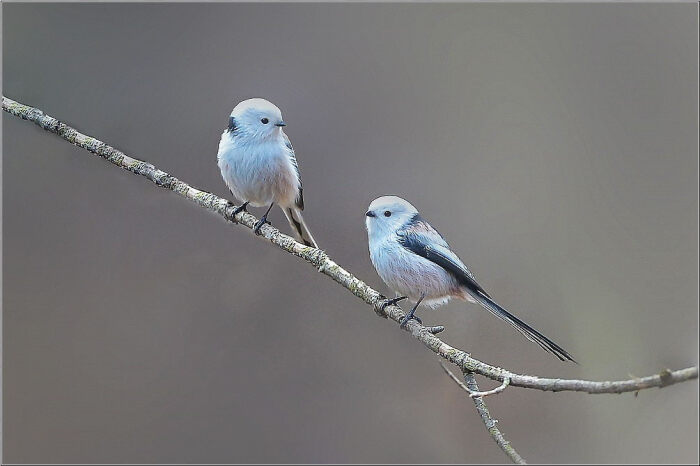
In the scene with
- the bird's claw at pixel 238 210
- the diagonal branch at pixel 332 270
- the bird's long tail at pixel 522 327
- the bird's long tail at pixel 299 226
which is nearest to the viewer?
the diagonal branch at pixel 332 270

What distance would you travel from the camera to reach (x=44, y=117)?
1.13 meters

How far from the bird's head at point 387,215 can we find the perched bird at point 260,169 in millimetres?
145

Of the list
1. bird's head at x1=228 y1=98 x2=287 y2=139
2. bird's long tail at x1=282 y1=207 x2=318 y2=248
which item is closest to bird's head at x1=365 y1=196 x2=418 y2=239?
bird's long tail at x1=282 y1=207 x2=318 y2=248

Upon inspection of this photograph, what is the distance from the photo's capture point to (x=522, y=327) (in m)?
0.84

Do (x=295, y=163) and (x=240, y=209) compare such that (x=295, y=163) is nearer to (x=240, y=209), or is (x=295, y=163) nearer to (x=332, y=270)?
(x=240, y=209)

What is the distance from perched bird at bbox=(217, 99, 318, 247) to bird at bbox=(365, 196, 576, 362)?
0.15m

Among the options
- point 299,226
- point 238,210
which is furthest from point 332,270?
point 238,210

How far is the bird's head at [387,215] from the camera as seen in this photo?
93cm

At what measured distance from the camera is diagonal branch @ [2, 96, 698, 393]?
62 centimetres

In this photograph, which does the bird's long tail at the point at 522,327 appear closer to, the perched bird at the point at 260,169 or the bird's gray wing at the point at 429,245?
the bird's gray wing at the point at 429,245

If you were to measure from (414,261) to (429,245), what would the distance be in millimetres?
36

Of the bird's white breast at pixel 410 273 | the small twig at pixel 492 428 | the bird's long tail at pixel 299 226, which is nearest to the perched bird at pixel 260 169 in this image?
the bird's long tail at pixel 299 226

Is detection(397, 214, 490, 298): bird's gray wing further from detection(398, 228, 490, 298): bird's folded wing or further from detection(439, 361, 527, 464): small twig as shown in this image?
detection(439, 361, 527, 464): small twig

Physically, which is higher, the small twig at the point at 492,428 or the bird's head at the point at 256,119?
the bird's head at the point at 256,119
